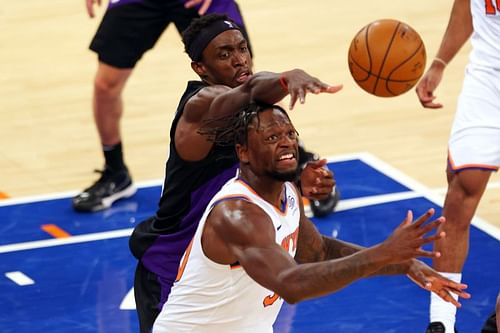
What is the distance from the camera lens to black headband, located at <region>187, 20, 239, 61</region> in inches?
222

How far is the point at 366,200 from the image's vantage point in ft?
28.1

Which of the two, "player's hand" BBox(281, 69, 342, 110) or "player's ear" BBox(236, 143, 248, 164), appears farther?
"player's ear" BBox(236, 143, 248, 164)

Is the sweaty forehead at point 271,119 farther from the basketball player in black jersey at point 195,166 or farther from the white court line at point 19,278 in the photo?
the white court line at point 19,278

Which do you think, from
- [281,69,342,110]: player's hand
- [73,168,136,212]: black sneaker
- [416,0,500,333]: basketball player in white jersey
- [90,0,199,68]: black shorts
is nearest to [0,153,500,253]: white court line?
[73,168,136,212]: black sneaker

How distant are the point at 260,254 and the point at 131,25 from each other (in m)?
4.11

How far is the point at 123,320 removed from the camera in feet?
23.2

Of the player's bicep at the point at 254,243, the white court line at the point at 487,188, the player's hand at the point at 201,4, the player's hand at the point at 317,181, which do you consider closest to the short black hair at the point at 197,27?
the player's hand at the point at 317,181

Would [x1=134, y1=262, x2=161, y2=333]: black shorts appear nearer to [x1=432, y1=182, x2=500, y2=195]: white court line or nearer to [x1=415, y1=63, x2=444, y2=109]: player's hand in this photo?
[x1=415, y1=63, x2=444, y2=109]: player's hand

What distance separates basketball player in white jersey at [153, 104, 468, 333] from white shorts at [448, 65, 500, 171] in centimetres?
147

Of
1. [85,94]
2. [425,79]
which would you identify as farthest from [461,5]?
[85,94]

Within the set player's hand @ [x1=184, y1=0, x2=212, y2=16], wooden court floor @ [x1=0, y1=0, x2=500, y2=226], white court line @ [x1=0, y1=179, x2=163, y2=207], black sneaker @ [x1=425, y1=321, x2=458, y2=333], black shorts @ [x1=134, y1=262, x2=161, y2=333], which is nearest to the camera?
black shorts @ [x1=134, y1=262, x2=161, y2=333]

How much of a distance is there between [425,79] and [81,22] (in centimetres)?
665

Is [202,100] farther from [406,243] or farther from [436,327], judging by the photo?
[436,327]

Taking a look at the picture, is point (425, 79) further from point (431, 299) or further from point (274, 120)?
point (274, 120)
